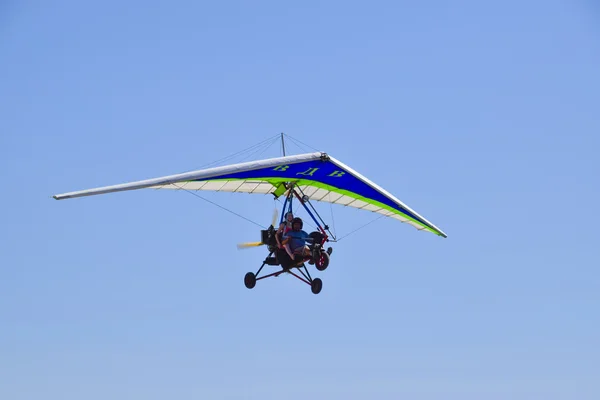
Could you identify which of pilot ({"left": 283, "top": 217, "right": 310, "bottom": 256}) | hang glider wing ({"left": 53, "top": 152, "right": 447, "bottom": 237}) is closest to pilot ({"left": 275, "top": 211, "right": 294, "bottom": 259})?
pilot ({"left": 283, "top": 217, "right": 310, "bottom": 256})

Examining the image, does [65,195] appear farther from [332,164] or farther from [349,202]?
[349,202]

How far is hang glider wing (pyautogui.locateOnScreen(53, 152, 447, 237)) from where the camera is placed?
31.5 meters

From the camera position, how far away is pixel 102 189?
30.8 meters

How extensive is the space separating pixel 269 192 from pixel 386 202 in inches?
118

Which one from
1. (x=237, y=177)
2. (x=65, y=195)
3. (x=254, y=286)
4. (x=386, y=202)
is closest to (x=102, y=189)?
(x=65, y=195)

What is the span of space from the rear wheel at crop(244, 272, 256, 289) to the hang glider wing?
2146 mm

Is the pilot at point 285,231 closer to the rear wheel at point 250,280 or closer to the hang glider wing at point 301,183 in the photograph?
the hang glider wing at point 301,183

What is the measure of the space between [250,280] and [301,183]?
2680 mm

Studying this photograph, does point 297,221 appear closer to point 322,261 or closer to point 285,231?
point 285,231

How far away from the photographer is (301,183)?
34.9m

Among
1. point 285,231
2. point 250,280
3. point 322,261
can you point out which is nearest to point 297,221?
point 285,231

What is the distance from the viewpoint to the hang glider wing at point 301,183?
3147 cm

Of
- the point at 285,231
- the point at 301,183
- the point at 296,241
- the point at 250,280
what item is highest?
the point at 301,183

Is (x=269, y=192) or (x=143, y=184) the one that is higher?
(x=269, y=192)
